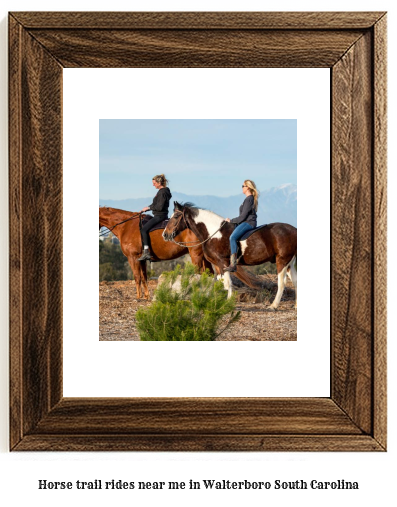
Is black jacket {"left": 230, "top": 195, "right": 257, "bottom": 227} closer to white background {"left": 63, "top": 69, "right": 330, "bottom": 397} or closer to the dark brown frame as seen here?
white background {"left": 63, "top": 69, "right": 330, "bottom": 397}

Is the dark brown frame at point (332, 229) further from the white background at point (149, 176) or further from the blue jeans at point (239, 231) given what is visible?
the blue jeans at point (239, 231)

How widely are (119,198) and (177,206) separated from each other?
20 centimetres

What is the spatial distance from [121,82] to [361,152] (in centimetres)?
82

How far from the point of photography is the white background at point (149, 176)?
197cm

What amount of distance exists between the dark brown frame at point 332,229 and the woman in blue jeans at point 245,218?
0.26m

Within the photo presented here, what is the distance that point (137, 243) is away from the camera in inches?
82.9

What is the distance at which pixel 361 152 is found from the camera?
77.0 inches

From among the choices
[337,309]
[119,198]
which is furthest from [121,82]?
[337,309]
